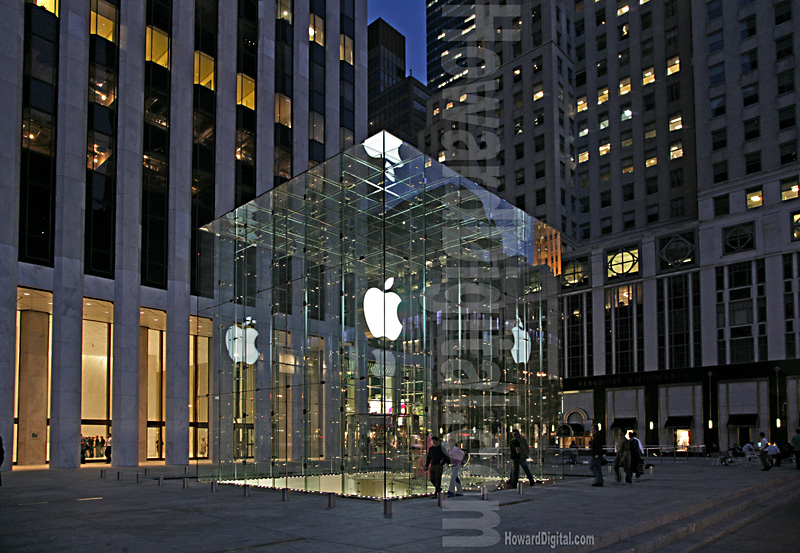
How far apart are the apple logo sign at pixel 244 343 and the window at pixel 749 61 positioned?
183ft

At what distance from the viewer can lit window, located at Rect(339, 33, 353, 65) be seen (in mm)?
49594

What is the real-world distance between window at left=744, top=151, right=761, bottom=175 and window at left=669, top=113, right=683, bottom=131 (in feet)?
38.0

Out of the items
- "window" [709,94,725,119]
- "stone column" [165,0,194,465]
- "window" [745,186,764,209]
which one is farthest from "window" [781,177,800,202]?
"stone column" [165,0,194,465]

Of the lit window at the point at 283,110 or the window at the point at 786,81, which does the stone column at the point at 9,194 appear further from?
the window at the point at 786,81

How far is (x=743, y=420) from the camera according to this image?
5419 cm

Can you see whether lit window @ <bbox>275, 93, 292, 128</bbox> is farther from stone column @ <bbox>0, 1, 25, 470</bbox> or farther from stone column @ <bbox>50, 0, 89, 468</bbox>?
stone column @ <bbox>0, 1, 25, 470</bbox>

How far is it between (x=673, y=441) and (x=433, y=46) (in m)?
159

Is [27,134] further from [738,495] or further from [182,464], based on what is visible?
[738,495]

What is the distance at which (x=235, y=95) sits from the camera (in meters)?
40.4

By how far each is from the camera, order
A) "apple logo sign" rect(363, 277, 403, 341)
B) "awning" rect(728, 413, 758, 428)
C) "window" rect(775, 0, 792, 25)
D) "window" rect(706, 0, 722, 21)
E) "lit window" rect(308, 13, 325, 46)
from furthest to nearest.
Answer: "window" rect(706, 0, 722, 21)
"window" rect(775, 0, 792, 25)
"awning" rect(728, 413, 758, 428)
"lit window" rect(308, 13, 325, 46)
"apple logo sign" rect(363, 277, 403, 341)

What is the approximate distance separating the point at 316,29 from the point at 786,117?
41274 millimetres

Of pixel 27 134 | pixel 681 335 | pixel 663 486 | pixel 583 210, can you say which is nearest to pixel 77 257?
pixel 27 134

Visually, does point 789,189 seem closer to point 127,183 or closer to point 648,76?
point 648,76

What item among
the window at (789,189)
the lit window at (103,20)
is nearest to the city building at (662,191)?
the window at (789,189)
